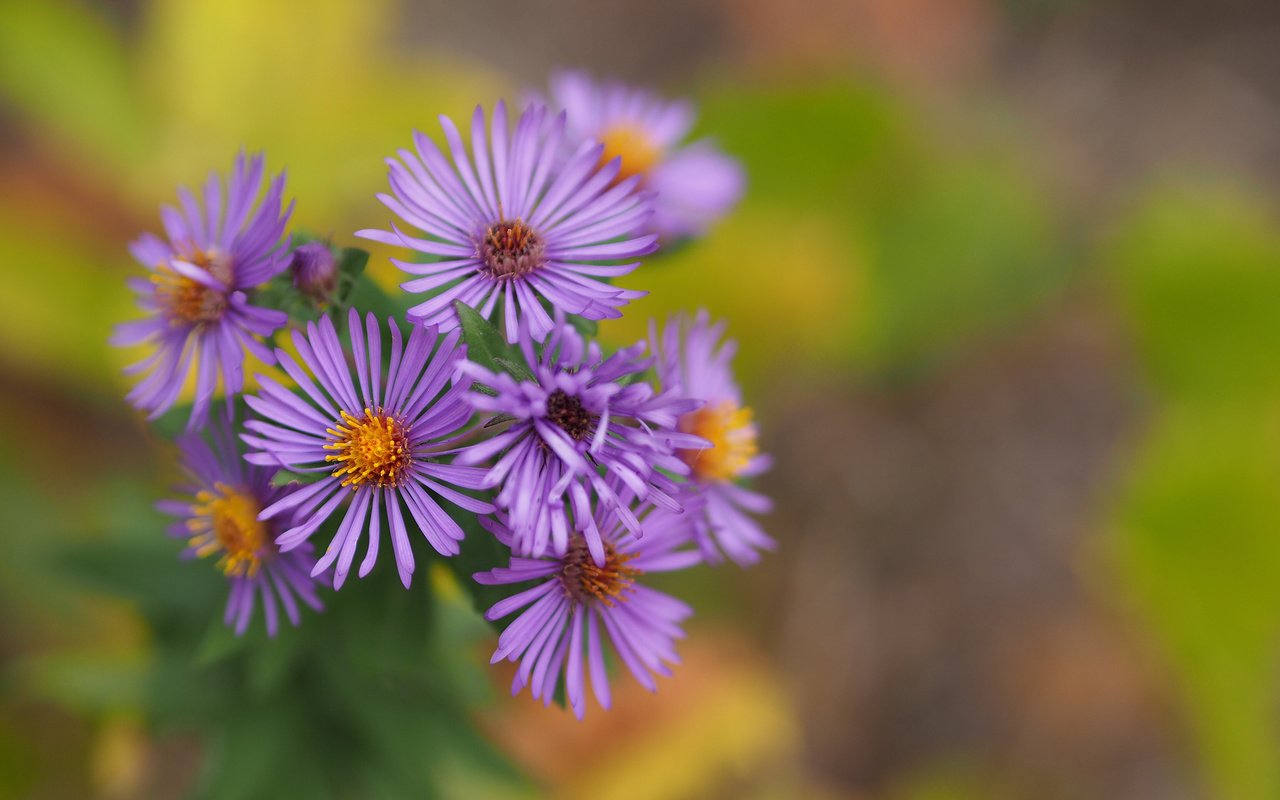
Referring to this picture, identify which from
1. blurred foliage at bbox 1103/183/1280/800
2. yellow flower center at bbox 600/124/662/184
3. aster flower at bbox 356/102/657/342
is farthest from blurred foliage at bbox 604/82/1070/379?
aster flower at bbox 356/102/657/342

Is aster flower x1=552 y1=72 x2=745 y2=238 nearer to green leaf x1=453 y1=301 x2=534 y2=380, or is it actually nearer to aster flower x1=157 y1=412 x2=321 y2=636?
green leaf x1=453 y1=301 x2=534 y2=380

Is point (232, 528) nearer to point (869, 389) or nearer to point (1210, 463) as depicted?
point (869, 389)


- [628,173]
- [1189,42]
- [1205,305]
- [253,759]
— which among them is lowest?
[253,759]

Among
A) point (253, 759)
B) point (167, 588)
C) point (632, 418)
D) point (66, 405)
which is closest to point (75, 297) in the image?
point (66, 405)

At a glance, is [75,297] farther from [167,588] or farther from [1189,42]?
[1189,42]

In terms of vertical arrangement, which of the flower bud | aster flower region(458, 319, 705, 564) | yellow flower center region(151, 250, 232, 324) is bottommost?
aster flower region(458, 319, 705, 564)

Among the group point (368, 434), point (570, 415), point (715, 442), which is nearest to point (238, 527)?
point (368, 434)
